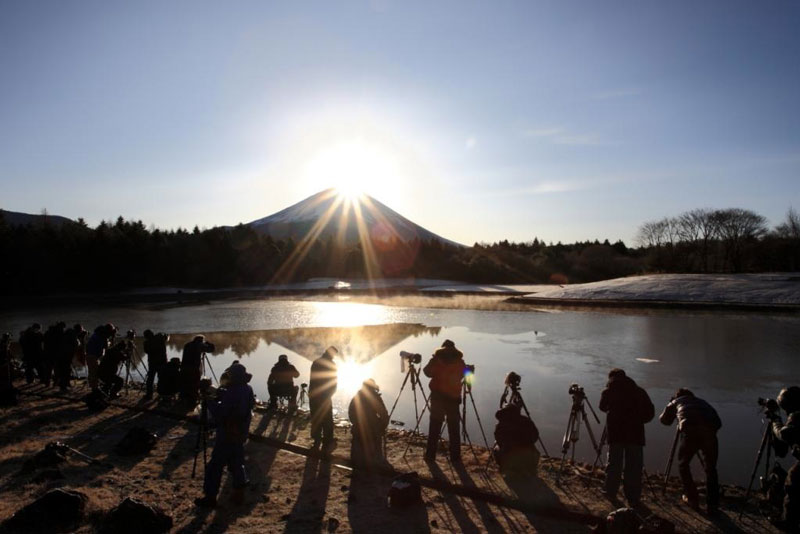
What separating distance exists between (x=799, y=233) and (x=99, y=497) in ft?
252

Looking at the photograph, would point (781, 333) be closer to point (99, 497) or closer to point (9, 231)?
point (99, 497)

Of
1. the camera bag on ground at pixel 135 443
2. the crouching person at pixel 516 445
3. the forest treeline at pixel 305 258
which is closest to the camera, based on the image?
the crouching person at pixel 516 445

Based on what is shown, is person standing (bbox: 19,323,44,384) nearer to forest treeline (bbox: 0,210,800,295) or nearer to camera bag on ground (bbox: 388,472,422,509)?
camera bag on ground (bbox: 388,472,422,509)

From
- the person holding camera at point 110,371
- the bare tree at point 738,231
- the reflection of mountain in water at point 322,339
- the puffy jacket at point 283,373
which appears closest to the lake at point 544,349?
the reflection of mountain in water at point 322,339

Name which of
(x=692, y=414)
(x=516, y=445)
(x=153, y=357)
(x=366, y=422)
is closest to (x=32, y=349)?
(x=153, y=357)

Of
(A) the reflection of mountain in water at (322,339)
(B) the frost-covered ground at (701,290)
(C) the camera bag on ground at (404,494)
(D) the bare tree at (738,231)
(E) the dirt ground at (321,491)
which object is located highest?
(D) the bare tree at (738,231)

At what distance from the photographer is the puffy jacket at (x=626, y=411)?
6395mm

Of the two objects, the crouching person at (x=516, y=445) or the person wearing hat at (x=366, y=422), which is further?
the person wearing hat at (x=366, y=422)

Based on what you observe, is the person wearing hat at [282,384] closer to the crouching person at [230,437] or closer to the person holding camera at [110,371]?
the person holding camera at [110,371]

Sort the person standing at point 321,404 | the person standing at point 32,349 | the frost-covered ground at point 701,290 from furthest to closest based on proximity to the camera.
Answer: the frost-covered ground at point 701,290
the person standing at point 32,349
the person standing at point 321,404

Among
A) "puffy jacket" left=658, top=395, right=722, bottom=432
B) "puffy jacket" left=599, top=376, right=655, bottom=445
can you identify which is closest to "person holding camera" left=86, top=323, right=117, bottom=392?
"puffy jacket" left=599, top=376, right=655, bottom=445

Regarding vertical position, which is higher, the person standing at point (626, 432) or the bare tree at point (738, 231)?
the bare tree at point (738, 231)

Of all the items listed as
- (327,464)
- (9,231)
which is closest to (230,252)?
(9,231)

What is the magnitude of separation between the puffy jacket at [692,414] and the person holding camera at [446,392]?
9.79 ft
